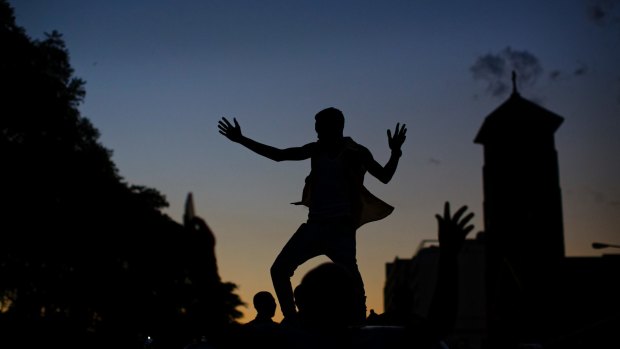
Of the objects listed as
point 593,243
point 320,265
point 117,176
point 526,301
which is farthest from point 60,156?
point 526,301

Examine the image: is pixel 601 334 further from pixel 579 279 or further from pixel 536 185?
pixel 536 185

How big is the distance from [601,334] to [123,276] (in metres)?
21.3

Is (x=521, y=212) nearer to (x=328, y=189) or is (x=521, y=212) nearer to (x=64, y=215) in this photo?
(x=64, y=215)

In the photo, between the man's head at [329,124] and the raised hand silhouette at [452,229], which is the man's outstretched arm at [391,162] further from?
the raised hand silhouette at [452,229]

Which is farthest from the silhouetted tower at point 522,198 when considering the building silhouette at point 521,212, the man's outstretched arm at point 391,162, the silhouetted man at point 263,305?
the man's outstretched arm at point 391,162

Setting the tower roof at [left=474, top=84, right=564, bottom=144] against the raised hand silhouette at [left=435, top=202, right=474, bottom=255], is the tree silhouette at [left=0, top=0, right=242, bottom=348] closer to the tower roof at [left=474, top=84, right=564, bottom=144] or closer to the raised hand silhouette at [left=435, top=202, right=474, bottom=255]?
the raised hand silhouette at [left=435, top=202, right=474, bottom=255]

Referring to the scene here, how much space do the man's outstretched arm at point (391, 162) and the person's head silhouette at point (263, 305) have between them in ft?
4.99

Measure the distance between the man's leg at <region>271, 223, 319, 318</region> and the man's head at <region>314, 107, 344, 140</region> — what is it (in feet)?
2.19

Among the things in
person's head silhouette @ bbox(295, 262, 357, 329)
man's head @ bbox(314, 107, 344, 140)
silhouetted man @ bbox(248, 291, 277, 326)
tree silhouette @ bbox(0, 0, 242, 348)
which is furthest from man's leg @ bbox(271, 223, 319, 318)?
tree silhouette @ bbox(0, 0, 242, 348)

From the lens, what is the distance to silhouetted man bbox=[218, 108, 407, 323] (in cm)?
650

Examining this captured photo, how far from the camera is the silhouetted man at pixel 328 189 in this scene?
6504 millimetres

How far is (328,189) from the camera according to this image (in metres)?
6.55

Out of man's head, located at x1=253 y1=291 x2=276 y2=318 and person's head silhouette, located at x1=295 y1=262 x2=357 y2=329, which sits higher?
man's head, located at x1=253 y1=291 x2=276 y2=318

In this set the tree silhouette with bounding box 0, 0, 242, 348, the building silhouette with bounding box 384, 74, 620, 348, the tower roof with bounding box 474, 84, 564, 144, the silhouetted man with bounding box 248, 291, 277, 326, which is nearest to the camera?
the silhouetted man with bounding box 248, 291, 277, 326
